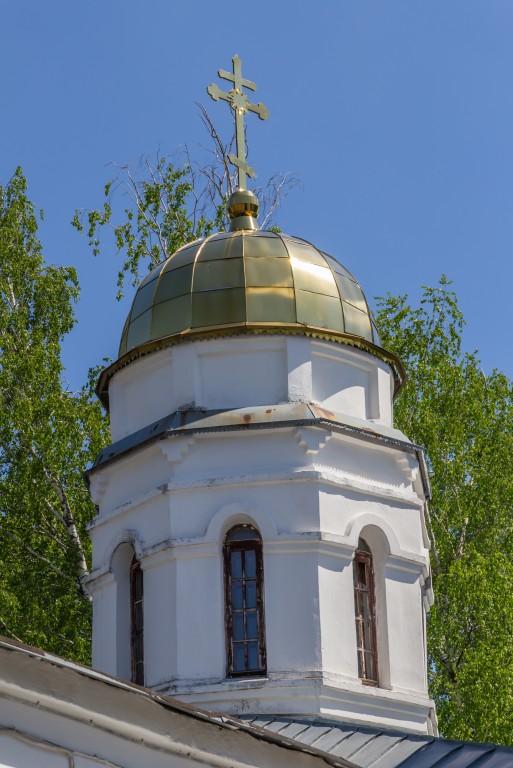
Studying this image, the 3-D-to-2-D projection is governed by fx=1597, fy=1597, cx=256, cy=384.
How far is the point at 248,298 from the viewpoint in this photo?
12664mm

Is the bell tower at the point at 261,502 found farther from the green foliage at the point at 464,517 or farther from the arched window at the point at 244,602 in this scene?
the green foliage at the point at 464,517

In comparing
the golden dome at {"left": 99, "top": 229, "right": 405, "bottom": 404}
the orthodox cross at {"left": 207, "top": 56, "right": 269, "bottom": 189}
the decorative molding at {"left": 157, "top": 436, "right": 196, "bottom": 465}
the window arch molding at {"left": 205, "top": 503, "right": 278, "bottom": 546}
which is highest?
the orthodox cross at {"left": 207, "top": 56, "right": 269, "bottom": 189}

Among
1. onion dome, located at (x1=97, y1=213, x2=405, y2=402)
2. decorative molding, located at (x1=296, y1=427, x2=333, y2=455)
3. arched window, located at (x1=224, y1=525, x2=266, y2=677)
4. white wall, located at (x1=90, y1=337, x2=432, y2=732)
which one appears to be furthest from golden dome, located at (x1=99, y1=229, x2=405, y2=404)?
arched window, located at (x1=224, y1=525, x2=266, y2=677)

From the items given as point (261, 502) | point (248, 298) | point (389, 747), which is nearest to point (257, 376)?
point (248, 298)

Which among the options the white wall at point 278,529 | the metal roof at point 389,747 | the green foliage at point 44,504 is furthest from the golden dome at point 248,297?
the green foliage at point 44,504

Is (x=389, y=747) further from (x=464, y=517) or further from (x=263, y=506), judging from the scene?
(x=464, y=517)

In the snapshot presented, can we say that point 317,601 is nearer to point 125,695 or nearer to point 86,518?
point 125,695

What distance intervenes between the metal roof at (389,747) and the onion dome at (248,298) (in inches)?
128

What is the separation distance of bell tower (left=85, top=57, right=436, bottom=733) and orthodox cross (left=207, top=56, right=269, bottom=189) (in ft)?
4.71

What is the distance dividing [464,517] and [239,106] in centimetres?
708

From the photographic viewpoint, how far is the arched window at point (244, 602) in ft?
38.0

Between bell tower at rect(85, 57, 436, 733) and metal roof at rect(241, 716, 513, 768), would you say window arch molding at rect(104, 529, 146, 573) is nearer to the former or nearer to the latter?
bell tower at rect(85, 57, 436, 733)

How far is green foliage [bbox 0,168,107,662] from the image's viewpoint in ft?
63.1

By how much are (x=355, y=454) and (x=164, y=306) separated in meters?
2.01
